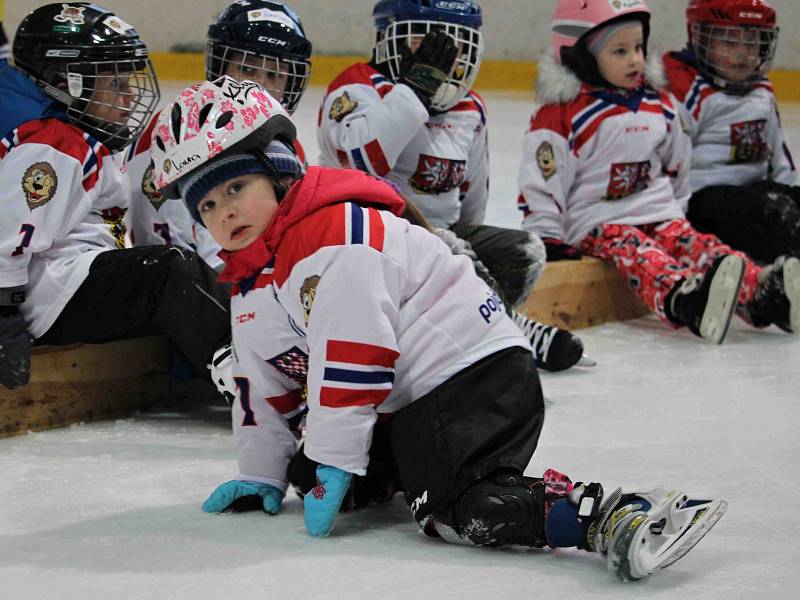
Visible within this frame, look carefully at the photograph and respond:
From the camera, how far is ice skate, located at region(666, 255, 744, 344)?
3.23 m

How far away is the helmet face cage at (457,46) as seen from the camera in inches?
120

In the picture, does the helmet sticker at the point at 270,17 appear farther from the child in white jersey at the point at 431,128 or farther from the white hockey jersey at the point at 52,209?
the white hockey jersey at the point at 52,209

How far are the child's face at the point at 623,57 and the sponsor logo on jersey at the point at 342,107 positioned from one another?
32.2 inches

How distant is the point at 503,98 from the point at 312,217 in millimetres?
5478

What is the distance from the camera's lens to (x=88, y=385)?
A: 2539 millimetres

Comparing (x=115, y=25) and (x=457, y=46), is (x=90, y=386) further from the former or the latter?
(x=457, y=46)

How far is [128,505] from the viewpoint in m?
2.00

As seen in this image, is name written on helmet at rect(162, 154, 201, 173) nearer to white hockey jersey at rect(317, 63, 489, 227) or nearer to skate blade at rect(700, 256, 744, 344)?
white hockey jersey at rect(317, 63, 489, 227)

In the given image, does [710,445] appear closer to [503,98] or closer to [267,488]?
[267,488]

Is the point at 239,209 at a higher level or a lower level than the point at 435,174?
higher

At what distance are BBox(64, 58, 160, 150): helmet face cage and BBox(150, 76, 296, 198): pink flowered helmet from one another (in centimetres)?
62

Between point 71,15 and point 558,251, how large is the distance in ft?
5.17

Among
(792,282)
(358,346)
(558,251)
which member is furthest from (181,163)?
(792,282)

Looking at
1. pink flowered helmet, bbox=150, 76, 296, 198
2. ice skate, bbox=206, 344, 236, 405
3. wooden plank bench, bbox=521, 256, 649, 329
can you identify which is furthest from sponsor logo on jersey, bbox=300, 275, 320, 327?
wooden plank bench, bbox=521, 256, 649, 329
